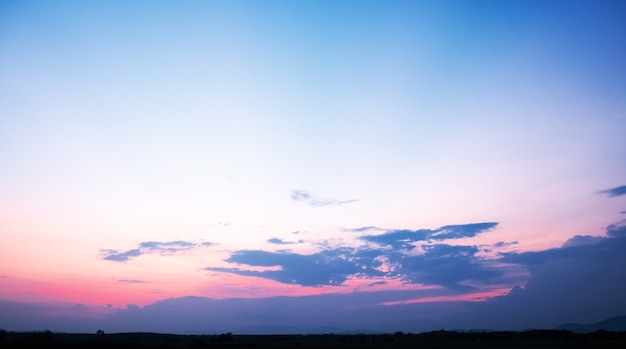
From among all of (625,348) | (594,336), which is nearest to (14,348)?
(625,348)

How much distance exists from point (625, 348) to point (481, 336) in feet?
133

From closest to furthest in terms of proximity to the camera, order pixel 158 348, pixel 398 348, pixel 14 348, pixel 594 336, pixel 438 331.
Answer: pixel 14 348 → pixel 158 348 → pixel 398 348 → pixel 594 336 → pixel 438 331

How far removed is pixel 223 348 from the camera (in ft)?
224

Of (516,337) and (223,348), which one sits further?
(516,337)

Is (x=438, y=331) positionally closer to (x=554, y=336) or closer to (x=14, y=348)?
(x=554, y=336)

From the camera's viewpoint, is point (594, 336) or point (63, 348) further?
point (594, 336)

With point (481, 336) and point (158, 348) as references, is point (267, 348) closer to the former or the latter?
point (158, 348)

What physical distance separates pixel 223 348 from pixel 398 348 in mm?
22888

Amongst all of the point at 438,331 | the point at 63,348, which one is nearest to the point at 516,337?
the point at 438,331

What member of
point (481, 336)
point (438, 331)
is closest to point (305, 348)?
point (481, 336)

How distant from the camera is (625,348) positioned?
195 ft

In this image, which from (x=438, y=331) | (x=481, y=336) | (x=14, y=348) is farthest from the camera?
(x=438, y=331)

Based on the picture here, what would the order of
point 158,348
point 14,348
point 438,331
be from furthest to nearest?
point 438,331 → point 158,348 → point 14,348

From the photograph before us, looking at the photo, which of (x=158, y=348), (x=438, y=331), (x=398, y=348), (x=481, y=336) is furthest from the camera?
(x=438, y=331)
